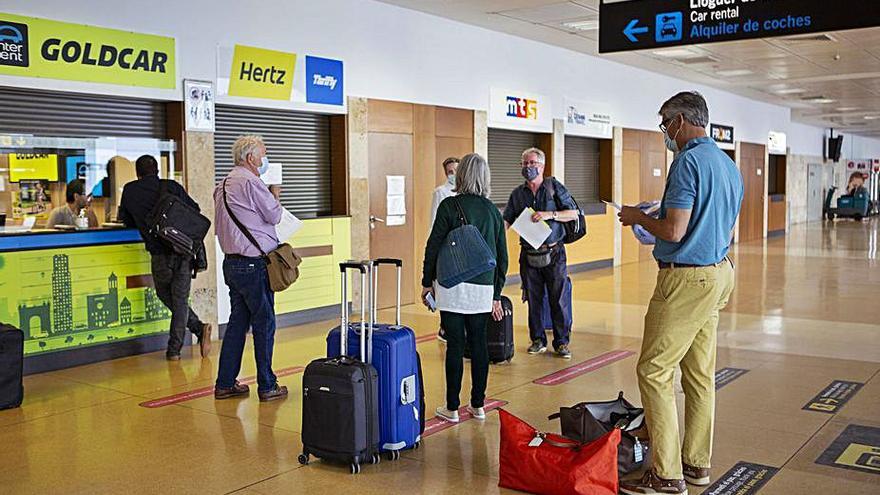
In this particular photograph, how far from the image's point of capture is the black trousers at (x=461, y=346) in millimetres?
4801

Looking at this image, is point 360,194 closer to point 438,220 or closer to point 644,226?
point 438,220

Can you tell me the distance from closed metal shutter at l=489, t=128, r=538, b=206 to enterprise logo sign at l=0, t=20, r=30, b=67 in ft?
22.0

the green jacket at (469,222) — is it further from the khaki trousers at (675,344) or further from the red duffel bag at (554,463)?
the khaki trousers at (675,344)

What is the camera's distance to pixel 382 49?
9.52 meters

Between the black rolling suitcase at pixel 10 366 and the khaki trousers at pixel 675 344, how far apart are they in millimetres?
3825

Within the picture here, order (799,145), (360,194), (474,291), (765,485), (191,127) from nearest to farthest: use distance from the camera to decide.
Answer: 1. (765,485)
2. (474,291)
3. (191,127)
4. (360,194)
5. (799,145)

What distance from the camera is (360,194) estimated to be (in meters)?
9.36

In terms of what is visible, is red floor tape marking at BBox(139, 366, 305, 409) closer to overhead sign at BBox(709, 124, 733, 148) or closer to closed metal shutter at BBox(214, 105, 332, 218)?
closed metal shutter at BBox(214, 105, 332, 218)

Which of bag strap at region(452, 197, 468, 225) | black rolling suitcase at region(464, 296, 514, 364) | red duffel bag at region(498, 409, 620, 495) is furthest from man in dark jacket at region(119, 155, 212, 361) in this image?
red duffel bag at region(498, 409, 620, 495)

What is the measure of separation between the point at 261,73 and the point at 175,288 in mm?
2355

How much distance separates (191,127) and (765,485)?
5.49 metres

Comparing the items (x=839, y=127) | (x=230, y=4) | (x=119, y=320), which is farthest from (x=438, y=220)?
(x=839, y=127)

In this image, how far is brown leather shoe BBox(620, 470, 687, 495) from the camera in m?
3.74

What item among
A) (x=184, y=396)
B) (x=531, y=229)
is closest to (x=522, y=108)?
(x=531, y=229)
